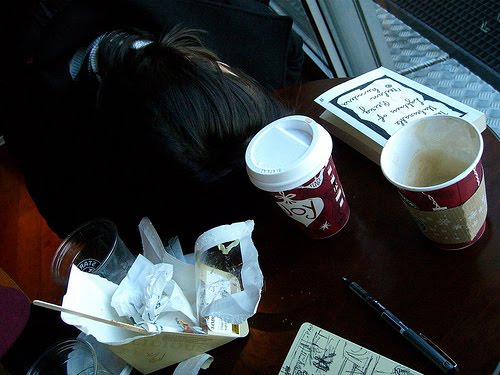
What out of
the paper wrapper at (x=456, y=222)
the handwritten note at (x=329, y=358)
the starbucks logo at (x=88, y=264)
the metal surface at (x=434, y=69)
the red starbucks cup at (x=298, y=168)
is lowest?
the metal surface at (x=434, y=69)

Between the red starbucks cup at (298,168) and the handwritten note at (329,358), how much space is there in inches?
5.7

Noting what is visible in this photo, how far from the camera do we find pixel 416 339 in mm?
616

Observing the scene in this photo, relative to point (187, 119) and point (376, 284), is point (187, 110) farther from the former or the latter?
point (376, 284)

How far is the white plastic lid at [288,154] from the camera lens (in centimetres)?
65

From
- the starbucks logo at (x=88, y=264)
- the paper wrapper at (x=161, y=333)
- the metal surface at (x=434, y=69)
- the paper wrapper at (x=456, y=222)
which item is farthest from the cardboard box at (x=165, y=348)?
the metal surface at (x=434, y=69)

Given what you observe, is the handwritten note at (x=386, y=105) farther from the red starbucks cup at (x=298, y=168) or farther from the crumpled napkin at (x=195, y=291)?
the crumpled napkin at (x=195, y=291)

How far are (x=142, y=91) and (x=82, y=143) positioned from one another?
0.28 metres

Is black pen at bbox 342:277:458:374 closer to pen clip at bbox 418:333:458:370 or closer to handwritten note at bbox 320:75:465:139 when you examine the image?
pen clip at bbox 418:333:458:370

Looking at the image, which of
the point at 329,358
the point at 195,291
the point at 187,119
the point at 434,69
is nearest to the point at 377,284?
the point at 329,358

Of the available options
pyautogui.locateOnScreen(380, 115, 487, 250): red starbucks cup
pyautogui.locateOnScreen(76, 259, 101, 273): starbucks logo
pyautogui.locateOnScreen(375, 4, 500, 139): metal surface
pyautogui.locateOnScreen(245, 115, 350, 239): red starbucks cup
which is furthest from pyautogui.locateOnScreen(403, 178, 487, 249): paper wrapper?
pyautogui.locateOnScreen(375, 4, 500, 139): metal surface

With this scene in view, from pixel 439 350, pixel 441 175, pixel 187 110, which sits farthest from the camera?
pixel 187 110

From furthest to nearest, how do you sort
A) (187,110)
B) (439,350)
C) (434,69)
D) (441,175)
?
(434,69) < (187,110) < (441,175) < (439,350)

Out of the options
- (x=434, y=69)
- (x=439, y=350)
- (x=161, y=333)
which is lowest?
(x=434, y=69)

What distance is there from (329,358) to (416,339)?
0.32ft
